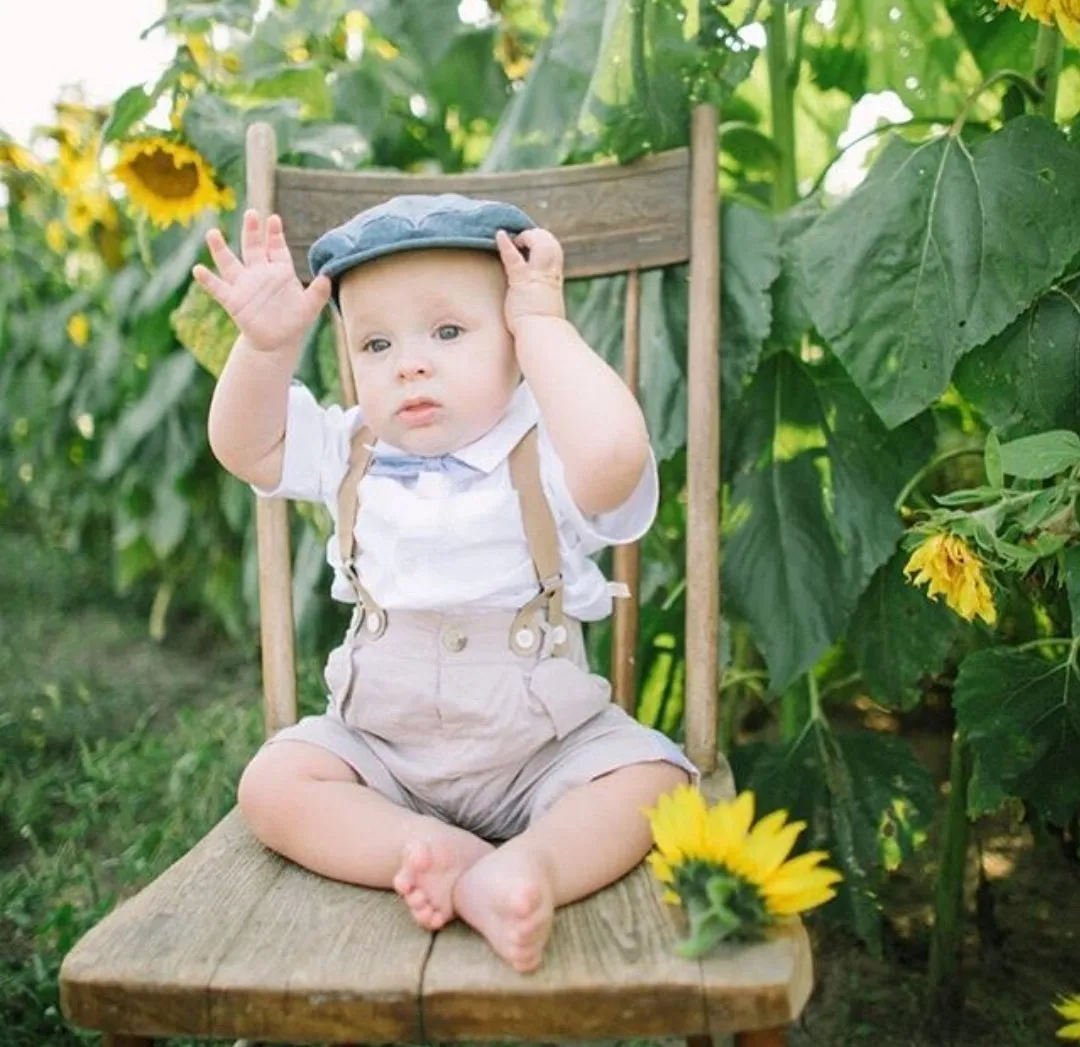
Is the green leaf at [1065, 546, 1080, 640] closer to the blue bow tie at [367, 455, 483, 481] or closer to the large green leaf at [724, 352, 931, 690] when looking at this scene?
the large green leaf at [724, 352, 931, 690]

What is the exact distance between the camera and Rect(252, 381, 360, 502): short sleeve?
3.51 ft

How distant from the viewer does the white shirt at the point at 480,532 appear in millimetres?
1002

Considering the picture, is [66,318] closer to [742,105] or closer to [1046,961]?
[742,105]

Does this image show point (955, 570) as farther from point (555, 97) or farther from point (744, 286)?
point (555, 97)

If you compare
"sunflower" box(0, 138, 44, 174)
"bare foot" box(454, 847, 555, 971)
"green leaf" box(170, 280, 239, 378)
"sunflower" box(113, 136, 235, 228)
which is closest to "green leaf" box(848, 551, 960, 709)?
"bare foot" box(454, 847, 555, 971)

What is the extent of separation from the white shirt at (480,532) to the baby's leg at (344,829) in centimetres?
12

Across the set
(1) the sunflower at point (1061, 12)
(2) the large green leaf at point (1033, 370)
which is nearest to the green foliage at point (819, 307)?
(2) the large green leaf at point (1033, 370)

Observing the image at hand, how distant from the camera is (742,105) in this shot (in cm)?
150

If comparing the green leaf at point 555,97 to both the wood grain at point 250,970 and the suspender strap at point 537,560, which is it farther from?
the wood grain at point 250,970

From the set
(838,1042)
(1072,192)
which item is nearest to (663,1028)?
(1072,192)

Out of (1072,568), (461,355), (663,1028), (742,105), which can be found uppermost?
(742,105)

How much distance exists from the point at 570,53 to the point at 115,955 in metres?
0.84

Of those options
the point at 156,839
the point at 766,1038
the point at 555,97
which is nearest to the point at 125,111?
the point at 555,97

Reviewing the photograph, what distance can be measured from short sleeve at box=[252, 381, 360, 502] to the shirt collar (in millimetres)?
102
